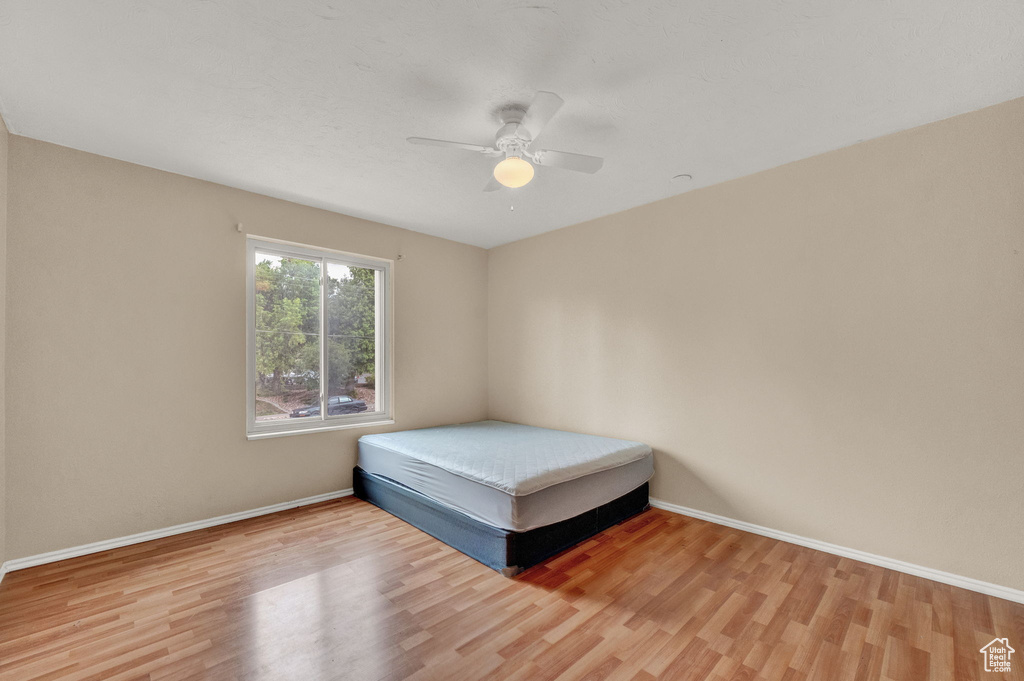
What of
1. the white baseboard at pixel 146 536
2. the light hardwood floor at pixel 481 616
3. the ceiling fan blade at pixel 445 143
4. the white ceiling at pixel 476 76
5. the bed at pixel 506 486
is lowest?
the light hardwood floor at pixel 481 616

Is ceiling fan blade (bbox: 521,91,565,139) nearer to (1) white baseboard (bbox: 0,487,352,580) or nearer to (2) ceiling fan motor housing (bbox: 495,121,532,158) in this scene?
(2) ceiling fan motor housing (bbox: 495,121,532,158)

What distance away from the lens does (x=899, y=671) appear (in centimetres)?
168

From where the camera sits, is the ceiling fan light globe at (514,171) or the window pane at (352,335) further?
the window pane at (352,335)

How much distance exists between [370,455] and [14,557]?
6.88 feet

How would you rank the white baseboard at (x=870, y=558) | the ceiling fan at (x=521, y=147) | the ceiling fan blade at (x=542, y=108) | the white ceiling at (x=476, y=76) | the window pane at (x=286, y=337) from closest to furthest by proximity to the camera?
1. the white ceiling at (x=476, y=76)
2. the ceiling fan blade at (x=542, y=108)
3. the ceiling fan at (x=521, y=147)
4. the white baseboard at (x=870, y=558)
5. the window pane at (x=286, y=337)

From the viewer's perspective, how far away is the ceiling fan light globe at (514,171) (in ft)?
7.03

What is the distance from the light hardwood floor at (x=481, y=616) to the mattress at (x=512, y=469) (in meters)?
0.34

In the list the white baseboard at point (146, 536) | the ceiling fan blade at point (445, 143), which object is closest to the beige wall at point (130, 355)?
the white baseboard at point (146, 536)

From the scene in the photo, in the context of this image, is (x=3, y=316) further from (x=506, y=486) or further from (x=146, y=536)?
(x=506, y=486)

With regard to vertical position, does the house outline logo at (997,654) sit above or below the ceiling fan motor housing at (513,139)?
below

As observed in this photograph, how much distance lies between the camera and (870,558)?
8.39 feet

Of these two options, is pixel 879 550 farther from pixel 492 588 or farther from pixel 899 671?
pixel 492 588

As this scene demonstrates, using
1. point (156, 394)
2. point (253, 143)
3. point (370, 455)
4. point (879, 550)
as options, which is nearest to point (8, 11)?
point (253, 143)

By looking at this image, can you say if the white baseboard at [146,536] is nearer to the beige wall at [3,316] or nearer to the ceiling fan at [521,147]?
the beige wall at [3,316]
